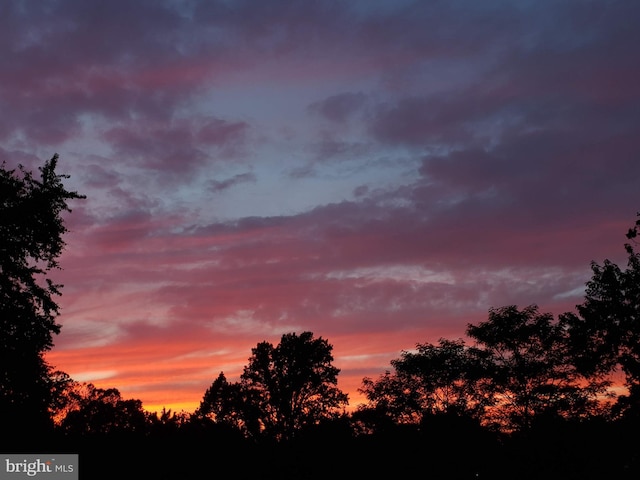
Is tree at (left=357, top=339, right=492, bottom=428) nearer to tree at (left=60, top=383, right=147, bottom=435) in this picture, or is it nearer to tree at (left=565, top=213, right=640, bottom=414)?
tree at (left=565, top=213, right=640, bottom=414)

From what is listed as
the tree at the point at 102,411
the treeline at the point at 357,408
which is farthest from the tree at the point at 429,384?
the tree at the point at 102,411

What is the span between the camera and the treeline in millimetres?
31828

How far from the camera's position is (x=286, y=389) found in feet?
266

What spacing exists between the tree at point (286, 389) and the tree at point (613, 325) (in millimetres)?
34723

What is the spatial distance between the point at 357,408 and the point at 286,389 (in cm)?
2179

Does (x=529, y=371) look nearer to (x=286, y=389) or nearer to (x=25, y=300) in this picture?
(x=286, y=389)

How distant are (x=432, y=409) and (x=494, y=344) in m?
12.6

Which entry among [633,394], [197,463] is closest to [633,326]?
[633,394]

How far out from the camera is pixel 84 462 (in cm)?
3291

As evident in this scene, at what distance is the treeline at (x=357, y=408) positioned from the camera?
104 ft

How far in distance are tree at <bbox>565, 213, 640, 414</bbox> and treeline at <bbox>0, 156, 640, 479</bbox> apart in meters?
0.13

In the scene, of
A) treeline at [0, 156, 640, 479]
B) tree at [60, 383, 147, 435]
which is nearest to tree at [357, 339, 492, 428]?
treeline at [0, 156, 640, 479]

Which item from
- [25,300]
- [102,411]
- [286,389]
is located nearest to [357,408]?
[286,389]

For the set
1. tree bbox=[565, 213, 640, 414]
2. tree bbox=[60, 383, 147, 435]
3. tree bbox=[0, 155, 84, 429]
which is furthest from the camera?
tree bbox=[60, 383, 147, 435]
